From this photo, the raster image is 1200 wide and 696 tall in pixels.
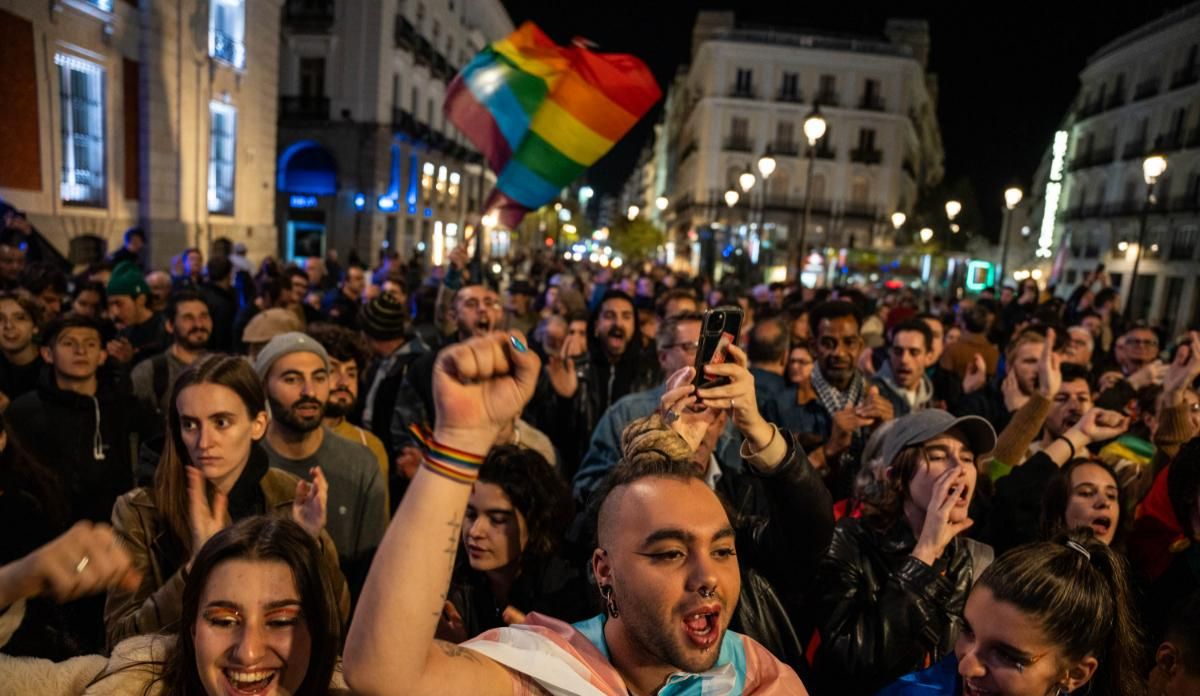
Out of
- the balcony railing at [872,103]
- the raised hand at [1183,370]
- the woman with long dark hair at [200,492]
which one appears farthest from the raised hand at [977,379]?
the balcony railing at [872,103]

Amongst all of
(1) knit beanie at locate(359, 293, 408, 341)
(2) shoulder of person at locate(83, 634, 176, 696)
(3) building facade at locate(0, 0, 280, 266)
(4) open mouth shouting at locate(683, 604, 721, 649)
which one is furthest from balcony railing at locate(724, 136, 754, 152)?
(2) shoulder of person at locate(83, 634, 176, 696)

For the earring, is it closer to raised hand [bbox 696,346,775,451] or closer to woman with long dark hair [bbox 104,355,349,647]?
raised hand [bbox 696,346,775,451]

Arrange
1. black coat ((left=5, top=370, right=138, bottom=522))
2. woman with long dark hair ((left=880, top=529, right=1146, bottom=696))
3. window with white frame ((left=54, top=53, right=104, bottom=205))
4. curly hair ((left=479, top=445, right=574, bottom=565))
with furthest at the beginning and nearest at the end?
window with white frame ((left=54, top=53, right=104, bottom=205)) < black coat ((left=5, top=370, right=138, bottom=522)) < curly hair ((left=479, top=445, right=574, bottom=565)) < woman with long dark hair ((left=880, top=529, right=1146, bottom=696))

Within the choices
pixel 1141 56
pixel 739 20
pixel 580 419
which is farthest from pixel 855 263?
pixel 739 20

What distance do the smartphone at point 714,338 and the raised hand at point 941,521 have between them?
3.06ft

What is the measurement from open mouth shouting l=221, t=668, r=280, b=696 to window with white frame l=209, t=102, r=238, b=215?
2121cm

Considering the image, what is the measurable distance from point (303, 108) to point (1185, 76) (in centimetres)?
3823

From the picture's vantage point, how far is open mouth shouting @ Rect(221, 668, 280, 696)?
1.87 meters

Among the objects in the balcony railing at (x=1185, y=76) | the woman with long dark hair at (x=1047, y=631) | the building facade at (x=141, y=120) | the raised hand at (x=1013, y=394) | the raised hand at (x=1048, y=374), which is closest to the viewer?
the woman with long dark hair at (x=1047, y=631)

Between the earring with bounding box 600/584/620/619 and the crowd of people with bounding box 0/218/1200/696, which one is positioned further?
the earring with bounding box 600/584/620/619

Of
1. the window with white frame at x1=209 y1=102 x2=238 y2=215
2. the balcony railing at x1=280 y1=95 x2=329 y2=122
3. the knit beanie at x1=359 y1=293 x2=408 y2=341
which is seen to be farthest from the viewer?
the balcony railing at x1=280 y1=95 x2=329 y2=122

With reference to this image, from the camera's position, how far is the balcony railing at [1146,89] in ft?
127

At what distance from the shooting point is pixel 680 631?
1.83m

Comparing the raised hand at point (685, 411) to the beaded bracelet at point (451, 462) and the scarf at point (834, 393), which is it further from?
the scarf at point (834, 393)
